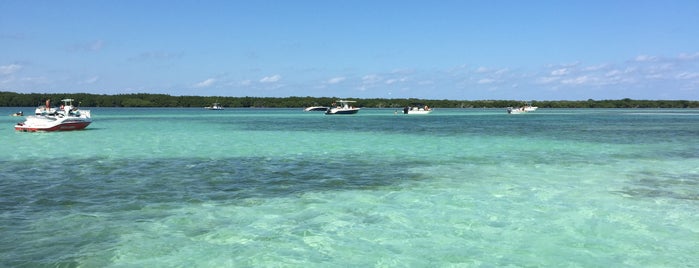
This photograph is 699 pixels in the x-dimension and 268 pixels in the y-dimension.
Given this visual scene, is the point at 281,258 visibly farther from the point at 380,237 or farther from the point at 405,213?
the point at 405,213

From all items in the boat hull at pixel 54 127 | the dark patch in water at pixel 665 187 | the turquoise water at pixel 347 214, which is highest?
the boat hull at pixel 54 127

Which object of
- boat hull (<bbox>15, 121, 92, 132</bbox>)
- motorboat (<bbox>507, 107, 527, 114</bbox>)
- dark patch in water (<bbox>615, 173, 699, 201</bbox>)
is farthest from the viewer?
motorboat (<bbox>507, 107, 527, 114</bbox>)

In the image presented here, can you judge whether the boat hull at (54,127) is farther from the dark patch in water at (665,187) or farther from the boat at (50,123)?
the dark patch in water at (665,187)

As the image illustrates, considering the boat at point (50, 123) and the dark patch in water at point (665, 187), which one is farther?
the boat at point (50, 123)

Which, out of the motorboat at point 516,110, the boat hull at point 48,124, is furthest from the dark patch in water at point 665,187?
the motorboat at point 516,110

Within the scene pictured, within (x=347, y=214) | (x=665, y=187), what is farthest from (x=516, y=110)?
(x=347, y=214)

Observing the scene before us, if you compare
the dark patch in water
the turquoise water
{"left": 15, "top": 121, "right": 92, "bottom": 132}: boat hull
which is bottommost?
the turquoise water

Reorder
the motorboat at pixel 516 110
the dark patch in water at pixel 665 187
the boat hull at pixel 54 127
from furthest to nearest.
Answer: the motorboat at pixel 516 110 < the boat hull at pixel 54 127 < the dark patch in water at pixel 665 187

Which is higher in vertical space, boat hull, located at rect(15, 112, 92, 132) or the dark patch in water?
boat hull, located at rect(15, 112, 92, 132)

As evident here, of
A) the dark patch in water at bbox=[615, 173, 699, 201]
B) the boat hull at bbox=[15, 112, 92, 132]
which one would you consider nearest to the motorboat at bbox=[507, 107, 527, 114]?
the boat hull at bbox=[15, 112, 92, 132]

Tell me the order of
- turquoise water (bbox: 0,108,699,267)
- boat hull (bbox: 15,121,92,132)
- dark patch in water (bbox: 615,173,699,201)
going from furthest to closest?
boat hull (bbox: 15,121,92,132)
dark patch in water (bbox: 615,173,699,201)
turquoise water (bbox: 0,108,699,267)

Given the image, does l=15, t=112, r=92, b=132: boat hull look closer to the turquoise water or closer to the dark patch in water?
the turquoise water

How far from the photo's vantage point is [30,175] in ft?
53.0

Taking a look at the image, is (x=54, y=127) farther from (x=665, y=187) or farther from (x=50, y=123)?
(x=665, y=187)
